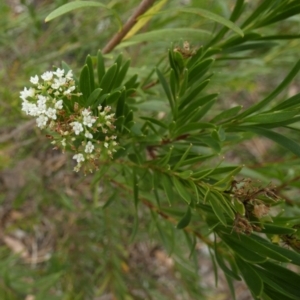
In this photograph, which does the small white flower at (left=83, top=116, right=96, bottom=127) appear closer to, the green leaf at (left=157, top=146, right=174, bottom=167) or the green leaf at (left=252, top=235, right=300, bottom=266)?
the green leaf at (left=157, top=146, right=174, bottom=167)

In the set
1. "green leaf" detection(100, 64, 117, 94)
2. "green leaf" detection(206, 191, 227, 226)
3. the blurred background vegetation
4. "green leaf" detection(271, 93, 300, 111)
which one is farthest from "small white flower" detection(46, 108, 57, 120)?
the blurred background vegetation

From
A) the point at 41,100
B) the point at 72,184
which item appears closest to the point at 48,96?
the point at 41,100

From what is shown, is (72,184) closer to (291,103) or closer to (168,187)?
(168,187)

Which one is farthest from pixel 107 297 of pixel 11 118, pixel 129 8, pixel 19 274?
pixel 129 8

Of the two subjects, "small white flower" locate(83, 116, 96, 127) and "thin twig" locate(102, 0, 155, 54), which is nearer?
"small white flower" locate(83, 116, 96, 127)

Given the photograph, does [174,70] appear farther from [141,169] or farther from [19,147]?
[19,147]

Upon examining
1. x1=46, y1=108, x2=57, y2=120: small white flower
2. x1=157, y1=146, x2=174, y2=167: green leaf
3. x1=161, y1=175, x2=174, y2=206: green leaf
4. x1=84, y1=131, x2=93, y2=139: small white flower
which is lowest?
x1=161, y1=175, x2=174, y2=206: green leaf
